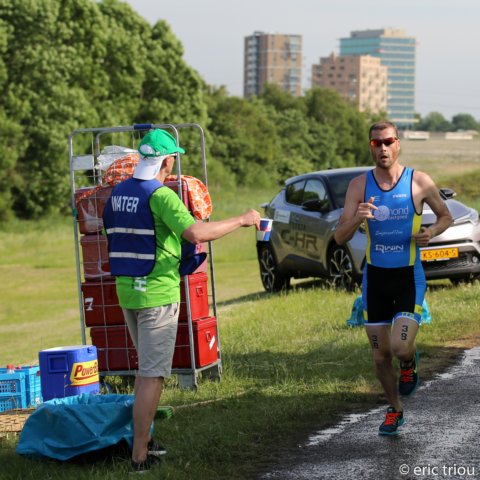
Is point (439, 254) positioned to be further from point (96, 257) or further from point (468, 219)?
point (96, 257)

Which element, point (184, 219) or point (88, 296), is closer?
point (184, 219)

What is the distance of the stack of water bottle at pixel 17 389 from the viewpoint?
978cm

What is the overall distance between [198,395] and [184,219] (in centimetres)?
314

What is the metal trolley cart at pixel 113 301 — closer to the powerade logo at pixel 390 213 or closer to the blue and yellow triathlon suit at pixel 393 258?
the blue and yellow triathlon suit at pixel 393 258

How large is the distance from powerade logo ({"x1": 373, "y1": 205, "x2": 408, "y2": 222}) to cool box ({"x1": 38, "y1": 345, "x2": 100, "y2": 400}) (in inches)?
105

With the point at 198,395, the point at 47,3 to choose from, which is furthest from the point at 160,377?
the point at 47,3

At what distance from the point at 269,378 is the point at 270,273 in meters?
9.46

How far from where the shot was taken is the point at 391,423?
7879 mm

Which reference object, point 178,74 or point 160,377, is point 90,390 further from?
point 178,74

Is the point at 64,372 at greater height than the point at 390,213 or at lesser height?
lesser

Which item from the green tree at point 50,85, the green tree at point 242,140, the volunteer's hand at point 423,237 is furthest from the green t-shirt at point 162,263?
the green tree at point 242,140

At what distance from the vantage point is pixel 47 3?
59.0 metres

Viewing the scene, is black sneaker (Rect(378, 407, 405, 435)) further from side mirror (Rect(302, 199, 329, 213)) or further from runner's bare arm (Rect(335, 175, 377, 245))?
side mirror (Rect(302, 199, 329, 213))

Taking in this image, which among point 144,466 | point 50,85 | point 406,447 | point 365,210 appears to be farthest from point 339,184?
point 50,85
